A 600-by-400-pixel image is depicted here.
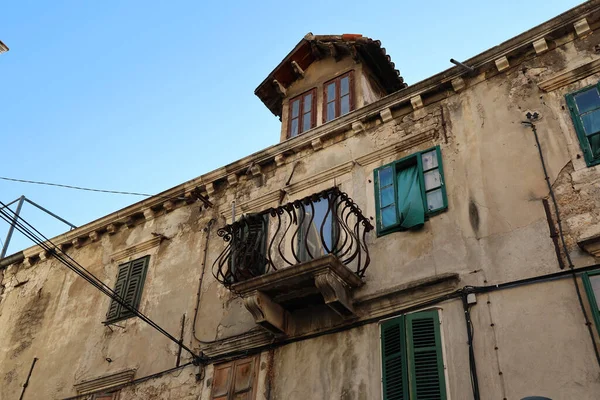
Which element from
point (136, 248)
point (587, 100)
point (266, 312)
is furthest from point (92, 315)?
point (587, 100)

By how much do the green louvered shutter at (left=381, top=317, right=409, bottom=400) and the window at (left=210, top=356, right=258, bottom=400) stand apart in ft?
7.30

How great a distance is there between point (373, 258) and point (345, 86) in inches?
190

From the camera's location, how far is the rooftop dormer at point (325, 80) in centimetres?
1311

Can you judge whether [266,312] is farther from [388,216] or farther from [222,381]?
[388,216]

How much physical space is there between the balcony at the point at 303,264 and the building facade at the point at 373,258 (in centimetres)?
4

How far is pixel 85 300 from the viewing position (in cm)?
1313

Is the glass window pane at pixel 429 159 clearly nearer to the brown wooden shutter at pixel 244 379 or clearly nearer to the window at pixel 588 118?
the window at pixel 588 118

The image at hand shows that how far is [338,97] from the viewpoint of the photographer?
43.2ft

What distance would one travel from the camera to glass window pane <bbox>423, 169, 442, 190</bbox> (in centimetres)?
979

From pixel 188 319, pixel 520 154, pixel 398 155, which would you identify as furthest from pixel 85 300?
pixel 520 154

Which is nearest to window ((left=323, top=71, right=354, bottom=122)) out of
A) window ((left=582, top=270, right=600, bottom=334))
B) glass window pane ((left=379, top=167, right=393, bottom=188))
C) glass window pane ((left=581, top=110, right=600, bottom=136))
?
glass window pane ((left=379, top=167, right=393, bottom=188))

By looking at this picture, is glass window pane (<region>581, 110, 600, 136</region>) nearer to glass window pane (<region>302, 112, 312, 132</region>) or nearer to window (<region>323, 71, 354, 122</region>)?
window (<region>323, 71, 354, 122</region>)

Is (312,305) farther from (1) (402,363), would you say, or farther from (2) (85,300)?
(2) (85,300)

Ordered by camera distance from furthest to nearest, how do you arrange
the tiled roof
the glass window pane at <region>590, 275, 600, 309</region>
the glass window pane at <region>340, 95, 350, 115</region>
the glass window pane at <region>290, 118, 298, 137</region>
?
the glass window pane at <region>290, 118, 298, 137</region> → the tiled roof → the glass window pane at <region>340, 95, 350, 115</region> → the glass window pane at <region>590, 275, 600, 309</region>
